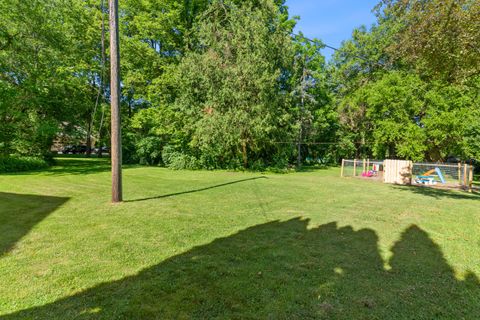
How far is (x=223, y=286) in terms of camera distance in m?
2.81

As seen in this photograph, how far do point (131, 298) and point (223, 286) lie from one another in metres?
0.94

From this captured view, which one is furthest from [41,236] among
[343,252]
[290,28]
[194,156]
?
[290,28]

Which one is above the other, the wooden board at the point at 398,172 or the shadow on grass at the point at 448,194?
the wooden board at the point at 398,172

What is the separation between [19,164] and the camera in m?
13.5

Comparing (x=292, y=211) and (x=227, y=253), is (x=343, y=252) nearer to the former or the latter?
(x=227, y=253)

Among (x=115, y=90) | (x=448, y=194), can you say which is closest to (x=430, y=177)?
(x=448, y=194)

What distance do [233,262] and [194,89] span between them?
50.4 ft

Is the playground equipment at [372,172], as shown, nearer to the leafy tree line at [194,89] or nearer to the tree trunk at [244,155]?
the leafy tree line at [194,89]

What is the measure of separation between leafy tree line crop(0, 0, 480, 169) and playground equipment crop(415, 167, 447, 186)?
4128 millimetres

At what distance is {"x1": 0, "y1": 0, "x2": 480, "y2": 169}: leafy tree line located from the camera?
15.0m

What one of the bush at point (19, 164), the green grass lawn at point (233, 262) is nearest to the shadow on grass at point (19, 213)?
the green grass lawn at point (233, 262)

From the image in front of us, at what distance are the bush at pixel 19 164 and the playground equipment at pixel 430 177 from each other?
20845 millimetres

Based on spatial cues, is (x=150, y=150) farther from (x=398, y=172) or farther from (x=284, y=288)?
(x=284, y=288)

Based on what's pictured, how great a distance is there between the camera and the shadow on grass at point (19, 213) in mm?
4099
